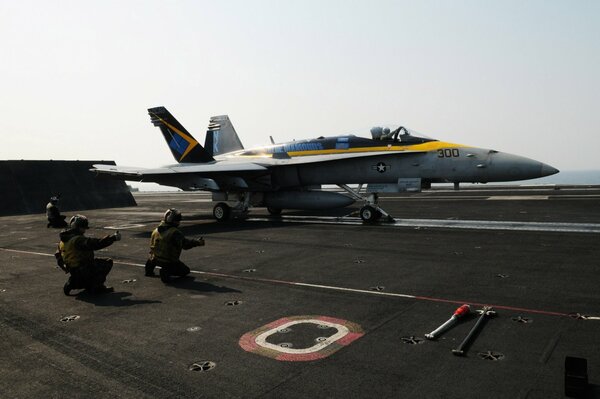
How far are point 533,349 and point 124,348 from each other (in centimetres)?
459

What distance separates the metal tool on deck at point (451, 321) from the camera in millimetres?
5100

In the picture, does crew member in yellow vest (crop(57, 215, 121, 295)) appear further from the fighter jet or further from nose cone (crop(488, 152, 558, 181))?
nose cone (crop(488, 152, 558, 181))

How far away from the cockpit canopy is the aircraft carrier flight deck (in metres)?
5.96

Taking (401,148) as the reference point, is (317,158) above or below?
below

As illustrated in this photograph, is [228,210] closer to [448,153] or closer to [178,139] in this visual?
[178,139]

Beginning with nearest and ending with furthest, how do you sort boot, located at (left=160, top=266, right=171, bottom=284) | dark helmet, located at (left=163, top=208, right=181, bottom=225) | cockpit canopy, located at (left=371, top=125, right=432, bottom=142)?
boot, located at (left=160, top=266, right=171, bottom=284), dark helmet, located at (left=163, top=208, right=181, bottom=225), cockpit canopy, located at (left=371, top=125, right=432, bottom=142)

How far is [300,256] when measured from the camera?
10367mm

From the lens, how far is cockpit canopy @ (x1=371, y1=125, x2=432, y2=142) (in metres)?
16.3

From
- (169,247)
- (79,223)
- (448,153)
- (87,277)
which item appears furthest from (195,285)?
(448,153)

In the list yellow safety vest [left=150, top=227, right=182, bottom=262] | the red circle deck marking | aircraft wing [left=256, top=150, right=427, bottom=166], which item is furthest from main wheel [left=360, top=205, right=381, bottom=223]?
the red circle deck marking

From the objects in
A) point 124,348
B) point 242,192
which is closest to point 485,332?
point 124,348

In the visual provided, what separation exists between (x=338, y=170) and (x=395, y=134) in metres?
2.71

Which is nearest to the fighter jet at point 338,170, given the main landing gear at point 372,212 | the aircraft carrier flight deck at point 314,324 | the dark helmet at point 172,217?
the main landing gear at point 372,212

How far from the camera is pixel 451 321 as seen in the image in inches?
215
